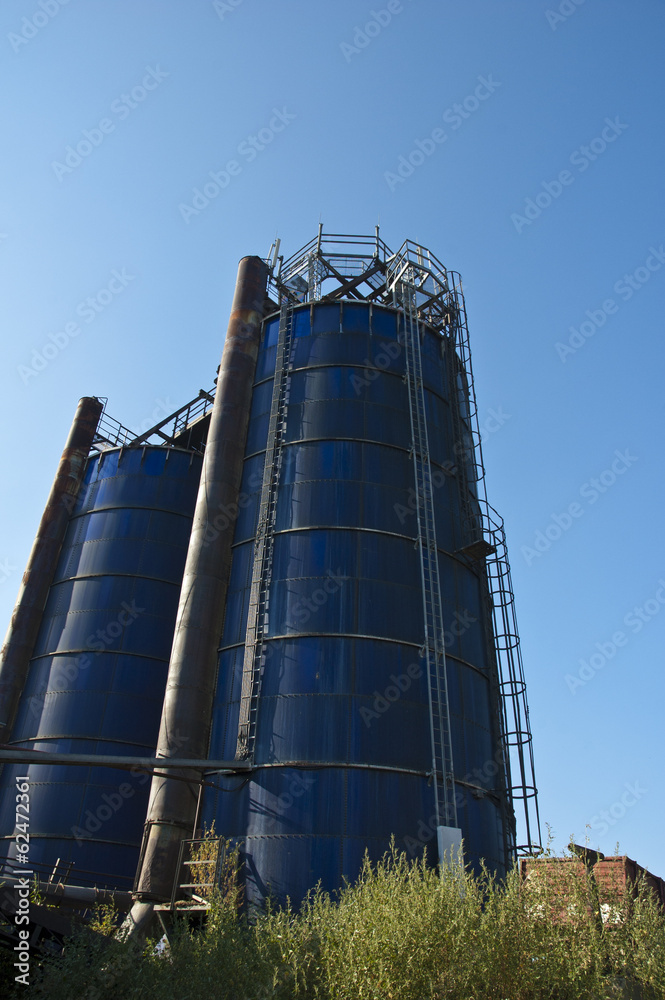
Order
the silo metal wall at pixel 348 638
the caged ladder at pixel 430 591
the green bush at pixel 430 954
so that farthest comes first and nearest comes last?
the caged ladder at pixel 430 591, the silo metal wall at pixel 348 638, the green bush at pixel 430 954

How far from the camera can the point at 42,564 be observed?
97.0 feet

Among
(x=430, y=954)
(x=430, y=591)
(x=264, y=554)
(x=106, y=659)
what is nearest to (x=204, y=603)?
(x=264, y=554)

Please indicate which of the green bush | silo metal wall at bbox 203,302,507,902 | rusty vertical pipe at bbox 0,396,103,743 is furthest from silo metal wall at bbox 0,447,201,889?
the green bush

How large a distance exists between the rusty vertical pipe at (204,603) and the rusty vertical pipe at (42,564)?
8424 millimetres

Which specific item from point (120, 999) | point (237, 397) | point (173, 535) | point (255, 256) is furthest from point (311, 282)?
point (120, 999)

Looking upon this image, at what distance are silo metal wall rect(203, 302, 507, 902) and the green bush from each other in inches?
239

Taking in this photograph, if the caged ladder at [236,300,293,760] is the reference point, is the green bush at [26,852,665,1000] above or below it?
below

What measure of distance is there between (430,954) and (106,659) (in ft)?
64.4

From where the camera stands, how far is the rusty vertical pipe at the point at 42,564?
27417 millimetres

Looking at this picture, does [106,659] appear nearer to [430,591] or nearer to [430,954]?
[430,591]

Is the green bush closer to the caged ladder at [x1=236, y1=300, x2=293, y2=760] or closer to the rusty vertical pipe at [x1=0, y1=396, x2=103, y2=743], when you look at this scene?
the caged ladder at [x1=236, y1=300, x2=293, y2=760]

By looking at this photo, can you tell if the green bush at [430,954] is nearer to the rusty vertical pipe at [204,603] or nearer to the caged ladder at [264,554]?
the rusty vertical pipe at [204,603]

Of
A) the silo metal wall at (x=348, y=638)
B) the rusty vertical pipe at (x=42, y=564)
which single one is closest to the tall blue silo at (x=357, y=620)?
the silo metal wall at (x=348, y=638)

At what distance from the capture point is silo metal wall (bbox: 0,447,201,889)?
24188 mm
